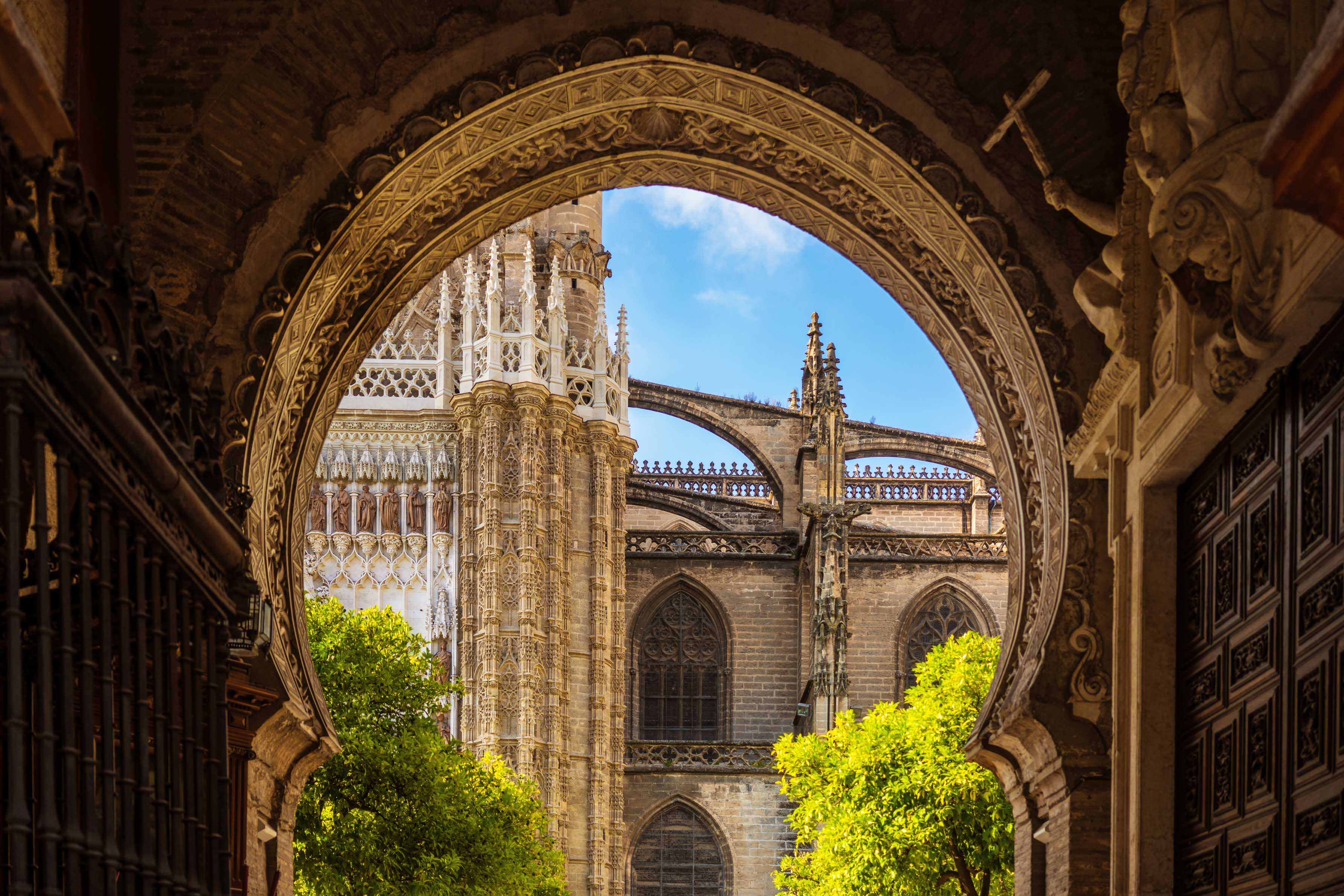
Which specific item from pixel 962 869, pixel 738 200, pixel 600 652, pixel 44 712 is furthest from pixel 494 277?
pixel 44 712

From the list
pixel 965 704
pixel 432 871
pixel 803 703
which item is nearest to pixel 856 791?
pixel 965 704

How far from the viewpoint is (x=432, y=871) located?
944 inches

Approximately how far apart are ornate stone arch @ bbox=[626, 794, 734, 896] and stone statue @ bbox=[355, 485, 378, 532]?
30.0 feet

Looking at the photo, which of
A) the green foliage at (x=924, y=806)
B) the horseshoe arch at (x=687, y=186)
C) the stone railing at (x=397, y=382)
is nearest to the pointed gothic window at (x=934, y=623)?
the stone railing at (x=397, y=382)

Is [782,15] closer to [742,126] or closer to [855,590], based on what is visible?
[742,126]

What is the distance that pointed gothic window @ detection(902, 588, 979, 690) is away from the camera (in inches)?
1757

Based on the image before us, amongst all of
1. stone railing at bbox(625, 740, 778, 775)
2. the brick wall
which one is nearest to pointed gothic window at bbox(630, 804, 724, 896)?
stone railing at bbox(625, 740, 778, 775)

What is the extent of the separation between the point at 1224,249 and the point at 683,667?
1490 inches

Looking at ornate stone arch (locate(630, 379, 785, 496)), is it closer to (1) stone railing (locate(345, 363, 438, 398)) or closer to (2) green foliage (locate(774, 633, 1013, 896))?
A: (1) stone railing (locate(345, 363, 438, 398))

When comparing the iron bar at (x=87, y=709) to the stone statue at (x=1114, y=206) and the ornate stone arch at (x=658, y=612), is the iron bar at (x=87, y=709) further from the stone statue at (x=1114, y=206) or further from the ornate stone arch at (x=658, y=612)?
the ornate stone arch at (x=658, y=612)

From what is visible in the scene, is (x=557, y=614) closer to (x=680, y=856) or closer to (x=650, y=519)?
(x=680, y=856)

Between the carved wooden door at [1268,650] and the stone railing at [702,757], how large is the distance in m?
A: 33.6

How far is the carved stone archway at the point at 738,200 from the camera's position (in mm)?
10680

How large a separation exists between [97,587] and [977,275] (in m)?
6.82
